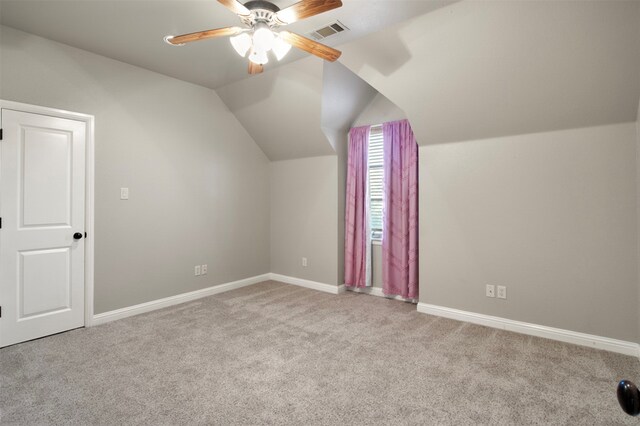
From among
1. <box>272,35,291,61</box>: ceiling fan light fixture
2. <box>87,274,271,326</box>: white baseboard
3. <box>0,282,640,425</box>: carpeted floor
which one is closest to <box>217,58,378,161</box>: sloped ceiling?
<box>272,35,291,61</box>: ceiling fan light fixture

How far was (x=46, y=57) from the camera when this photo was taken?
2934 millimetres

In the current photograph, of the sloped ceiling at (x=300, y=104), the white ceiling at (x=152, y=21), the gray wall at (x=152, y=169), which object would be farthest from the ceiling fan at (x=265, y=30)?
the gray wall at (x=152, y=169)

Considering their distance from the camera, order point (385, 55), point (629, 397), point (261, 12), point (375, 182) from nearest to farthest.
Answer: point (629, 397), point (261, 12), point (385, 55), point (375, 182)

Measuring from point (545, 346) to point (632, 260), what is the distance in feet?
3.25

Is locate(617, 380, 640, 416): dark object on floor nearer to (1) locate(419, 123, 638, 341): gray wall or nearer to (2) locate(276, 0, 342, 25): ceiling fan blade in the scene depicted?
(2) locate(276, 0, 342, 25): ceiling fan blade

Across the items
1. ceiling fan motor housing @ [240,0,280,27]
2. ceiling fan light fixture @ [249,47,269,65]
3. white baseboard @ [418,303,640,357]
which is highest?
ceiling fan motor housing @ [240,0,280,27]

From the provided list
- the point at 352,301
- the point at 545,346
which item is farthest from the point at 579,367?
the point at 352,301

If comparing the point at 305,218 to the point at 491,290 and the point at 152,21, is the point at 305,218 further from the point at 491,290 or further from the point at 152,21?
the point at 152,21

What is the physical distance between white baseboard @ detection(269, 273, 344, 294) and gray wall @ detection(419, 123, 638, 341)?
3.94 feet

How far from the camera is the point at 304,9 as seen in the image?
1876 mm

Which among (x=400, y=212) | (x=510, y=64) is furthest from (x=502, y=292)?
(x=510, y=64)

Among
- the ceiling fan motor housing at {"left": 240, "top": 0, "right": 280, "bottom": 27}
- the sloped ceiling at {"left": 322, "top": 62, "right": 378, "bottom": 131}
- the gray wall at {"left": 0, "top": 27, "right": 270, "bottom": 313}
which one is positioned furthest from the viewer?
the sloped ceiling at {"left": 322, "top": 62, "right": 378, "bottom": 131}

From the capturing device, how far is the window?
4289mm

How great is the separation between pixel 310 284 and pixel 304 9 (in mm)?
3601
